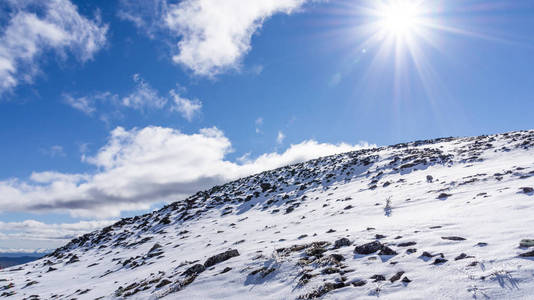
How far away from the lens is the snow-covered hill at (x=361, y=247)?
5.95 metres

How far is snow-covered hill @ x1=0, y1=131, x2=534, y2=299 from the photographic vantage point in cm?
595

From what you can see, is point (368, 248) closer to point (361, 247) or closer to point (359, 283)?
point (361, 247)

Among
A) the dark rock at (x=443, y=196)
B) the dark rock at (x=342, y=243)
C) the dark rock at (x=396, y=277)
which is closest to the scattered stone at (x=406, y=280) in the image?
the dark rock at (x=396, y=277)

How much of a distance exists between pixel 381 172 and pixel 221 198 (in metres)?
18.9

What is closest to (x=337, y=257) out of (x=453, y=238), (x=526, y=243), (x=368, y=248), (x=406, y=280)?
(x=368, y=248)

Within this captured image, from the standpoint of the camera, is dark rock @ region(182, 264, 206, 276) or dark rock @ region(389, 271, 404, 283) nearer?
dark rock @ region(389, 271, 404, 283)

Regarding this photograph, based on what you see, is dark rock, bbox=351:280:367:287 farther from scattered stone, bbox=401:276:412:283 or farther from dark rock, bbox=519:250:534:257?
dark rock, bbox=519:250:534:257

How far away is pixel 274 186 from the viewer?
32.8m

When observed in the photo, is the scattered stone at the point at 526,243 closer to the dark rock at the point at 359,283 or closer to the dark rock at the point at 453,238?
the dark rock at the point at 453,238

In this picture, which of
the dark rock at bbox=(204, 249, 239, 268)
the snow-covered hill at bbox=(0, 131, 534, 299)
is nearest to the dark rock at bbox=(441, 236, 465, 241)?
the snow-covered hill at bbox=(0, 131, 534, 299)

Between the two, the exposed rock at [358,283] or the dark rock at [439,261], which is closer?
the exposed rock at [358,283]

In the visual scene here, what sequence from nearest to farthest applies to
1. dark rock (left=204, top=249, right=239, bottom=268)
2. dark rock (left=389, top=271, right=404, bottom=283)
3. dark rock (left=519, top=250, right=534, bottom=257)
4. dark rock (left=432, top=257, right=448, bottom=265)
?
dark rock (left=519, top=250, right=534, bottom=257), dark rock (left=389, top=271, right=404, bottom=283), dark rock (left=432, top=257, right=448, bottom=265), dark rock (left=204, top=249, right=239, bottom=268)

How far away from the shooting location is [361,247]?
321 inches

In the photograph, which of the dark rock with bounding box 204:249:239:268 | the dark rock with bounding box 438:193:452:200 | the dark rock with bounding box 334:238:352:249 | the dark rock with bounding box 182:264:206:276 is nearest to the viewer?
the dark rock with bounding box 334:238:352:249
